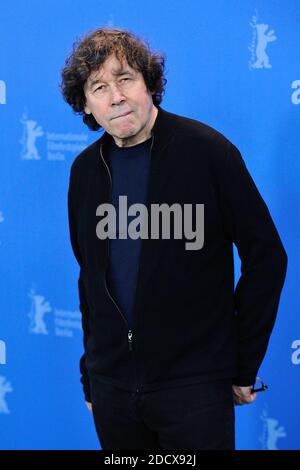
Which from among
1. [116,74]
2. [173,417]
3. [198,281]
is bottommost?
[173,417]

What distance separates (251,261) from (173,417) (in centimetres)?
36

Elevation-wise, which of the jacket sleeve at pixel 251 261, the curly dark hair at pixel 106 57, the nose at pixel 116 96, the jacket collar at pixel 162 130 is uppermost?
the curly dark hair at pixel 106 57

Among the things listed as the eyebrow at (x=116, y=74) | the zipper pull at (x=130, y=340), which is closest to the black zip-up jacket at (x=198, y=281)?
the zipper pull at (x=130, y=340)

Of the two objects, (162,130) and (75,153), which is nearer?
(162,130)

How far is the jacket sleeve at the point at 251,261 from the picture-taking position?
4.25 ft

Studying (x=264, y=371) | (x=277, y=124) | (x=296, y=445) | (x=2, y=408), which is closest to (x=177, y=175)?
(x=277, y=124)

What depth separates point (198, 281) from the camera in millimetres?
1328

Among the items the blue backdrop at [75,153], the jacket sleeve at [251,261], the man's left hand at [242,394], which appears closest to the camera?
the jacket sleeve at [251,261]

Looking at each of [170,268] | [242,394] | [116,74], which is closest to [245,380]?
[242,394]

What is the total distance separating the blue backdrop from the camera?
1728 millimetres

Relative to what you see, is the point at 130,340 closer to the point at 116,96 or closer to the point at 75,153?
the point at 116,96

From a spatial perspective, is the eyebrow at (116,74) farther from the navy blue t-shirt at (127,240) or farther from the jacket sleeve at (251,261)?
the jacket sleeve at (251,261)

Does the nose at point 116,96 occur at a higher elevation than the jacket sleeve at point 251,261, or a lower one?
higher

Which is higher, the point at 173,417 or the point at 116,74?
the point at 116,74
